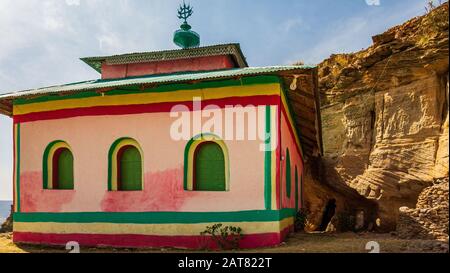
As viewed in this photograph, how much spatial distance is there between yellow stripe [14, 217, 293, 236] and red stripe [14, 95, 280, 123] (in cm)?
276

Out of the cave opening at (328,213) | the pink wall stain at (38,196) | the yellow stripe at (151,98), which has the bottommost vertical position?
the cave opening at (328,213)

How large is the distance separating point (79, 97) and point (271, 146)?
522 centimetres

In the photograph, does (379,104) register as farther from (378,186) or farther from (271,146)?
(271,146)

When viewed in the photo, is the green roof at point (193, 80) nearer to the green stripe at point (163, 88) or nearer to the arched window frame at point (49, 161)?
the green stripe at point (163, 88)

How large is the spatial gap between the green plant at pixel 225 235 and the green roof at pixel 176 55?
18.0ft

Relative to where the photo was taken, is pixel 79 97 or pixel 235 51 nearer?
pixel 79 97

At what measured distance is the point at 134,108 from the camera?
32.2ft

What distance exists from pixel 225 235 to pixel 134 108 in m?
3.87

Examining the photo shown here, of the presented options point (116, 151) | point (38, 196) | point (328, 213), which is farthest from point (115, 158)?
point (328, 213)

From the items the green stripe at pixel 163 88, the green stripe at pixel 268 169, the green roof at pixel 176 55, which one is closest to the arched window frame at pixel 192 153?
the green stripe at pixel 268 169

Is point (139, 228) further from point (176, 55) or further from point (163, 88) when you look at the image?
point (176, 55)

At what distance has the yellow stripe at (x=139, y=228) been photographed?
8.66m

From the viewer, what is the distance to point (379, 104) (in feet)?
56.7
